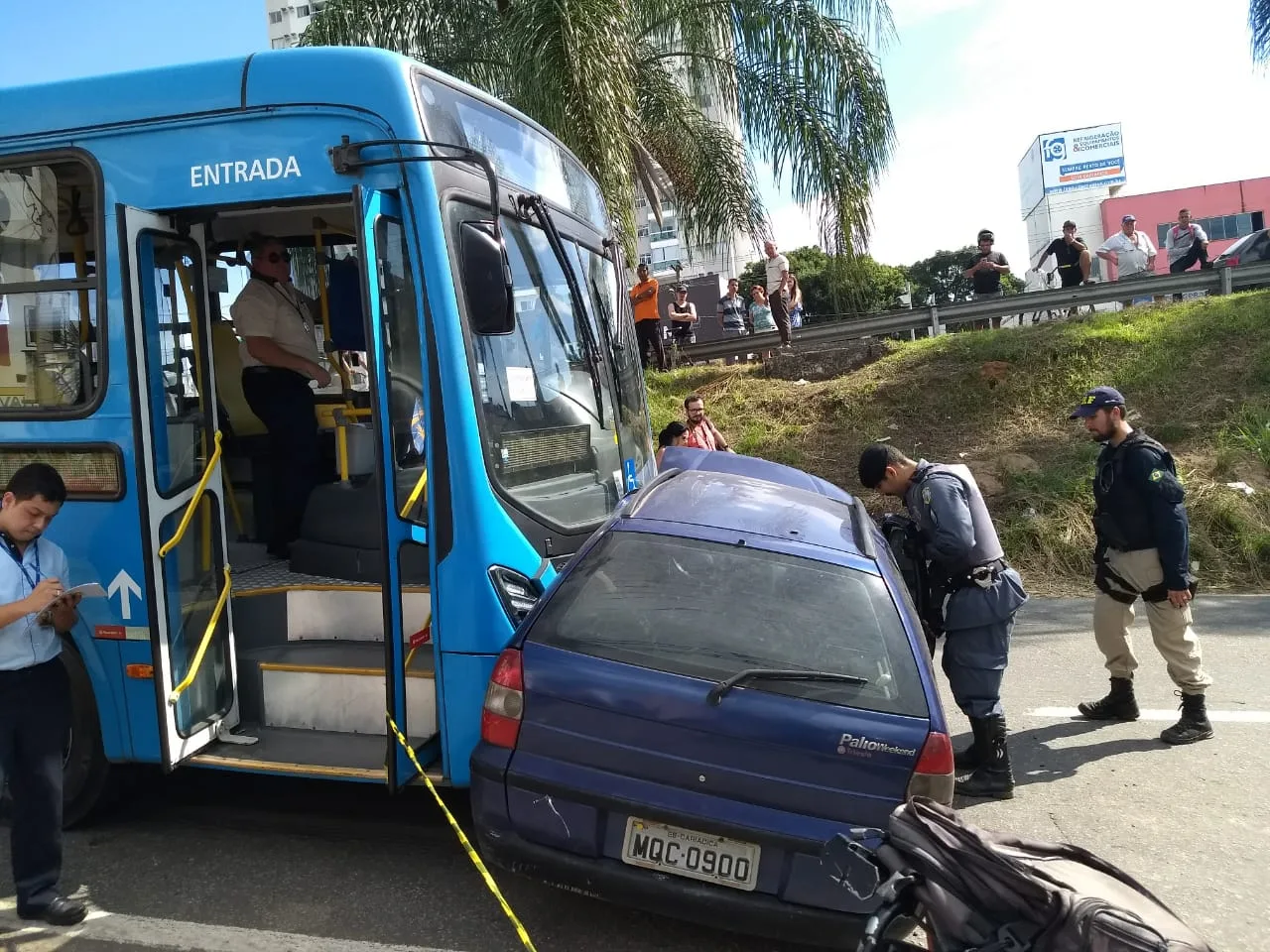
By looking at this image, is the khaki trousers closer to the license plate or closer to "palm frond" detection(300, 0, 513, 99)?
the license plate

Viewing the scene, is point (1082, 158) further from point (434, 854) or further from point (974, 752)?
point (434, 854)

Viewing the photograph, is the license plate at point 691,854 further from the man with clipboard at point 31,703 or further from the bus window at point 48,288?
the bus window at point 48,288

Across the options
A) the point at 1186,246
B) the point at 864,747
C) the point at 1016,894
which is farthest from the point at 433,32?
the point at 1186,246

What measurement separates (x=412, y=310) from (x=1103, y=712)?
442 cm

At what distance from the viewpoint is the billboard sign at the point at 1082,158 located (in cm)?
8312

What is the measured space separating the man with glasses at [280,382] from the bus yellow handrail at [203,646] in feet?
2.83

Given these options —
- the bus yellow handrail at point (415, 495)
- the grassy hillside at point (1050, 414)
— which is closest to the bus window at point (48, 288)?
the bus yellow handrail at point (415, 495)

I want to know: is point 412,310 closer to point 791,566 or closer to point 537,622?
point 537,622

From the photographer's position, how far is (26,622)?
3541mm

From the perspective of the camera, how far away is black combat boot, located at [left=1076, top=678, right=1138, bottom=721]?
5496mm

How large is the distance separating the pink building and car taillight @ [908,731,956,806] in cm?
5414

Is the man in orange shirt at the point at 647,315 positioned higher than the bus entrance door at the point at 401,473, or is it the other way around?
the man in orange shirt at the point at 647,315

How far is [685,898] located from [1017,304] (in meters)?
11.0

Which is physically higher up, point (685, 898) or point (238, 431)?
point (238, 431)
